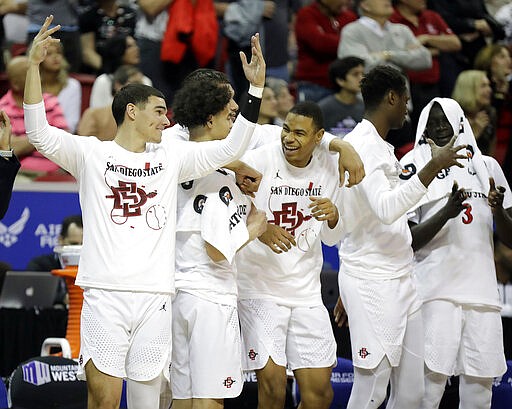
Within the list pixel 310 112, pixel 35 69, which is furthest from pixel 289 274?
pixel 35 69

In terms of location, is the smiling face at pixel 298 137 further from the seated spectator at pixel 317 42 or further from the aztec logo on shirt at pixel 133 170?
the seated spectator at pixel 317 42

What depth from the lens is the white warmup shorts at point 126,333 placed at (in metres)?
6.10

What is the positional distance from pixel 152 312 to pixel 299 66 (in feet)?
20.7

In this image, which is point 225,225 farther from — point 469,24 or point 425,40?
point 469,24

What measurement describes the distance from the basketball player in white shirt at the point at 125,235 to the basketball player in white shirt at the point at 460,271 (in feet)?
5.73

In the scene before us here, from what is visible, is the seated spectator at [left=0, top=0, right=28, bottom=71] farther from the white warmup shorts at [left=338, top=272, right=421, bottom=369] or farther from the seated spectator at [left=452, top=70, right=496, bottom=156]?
the white warmup shorts at [left=338, top=272, right=421, bottom=369]

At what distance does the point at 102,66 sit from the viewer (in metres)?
12.0

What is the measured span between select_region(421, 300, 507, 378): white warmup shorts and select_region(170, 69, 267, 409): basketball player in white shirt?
5.07 ft

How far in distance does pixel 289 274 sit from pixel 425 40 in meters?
5.91

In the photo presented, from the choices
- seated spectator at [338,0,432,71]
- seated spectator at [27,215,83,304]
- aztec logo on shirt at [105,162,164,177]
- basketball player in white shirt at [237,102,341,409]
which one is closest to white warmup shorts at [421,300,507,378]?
basketball player in white shirt at [237,102,341,409]

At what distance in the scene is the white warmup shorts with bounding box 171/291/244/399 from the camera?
6.46 meters

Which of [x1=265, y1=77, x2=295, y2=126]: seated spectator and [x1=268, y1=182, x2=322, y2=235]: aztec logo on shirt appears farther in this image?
[x1=265, y1=77, x2=295, y2=126]: seated spectator

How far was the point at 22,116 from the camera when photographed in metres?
10.8

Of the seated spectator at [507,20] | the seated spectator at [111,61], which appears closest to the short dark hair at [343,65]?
the seated spectator at [111,61]
